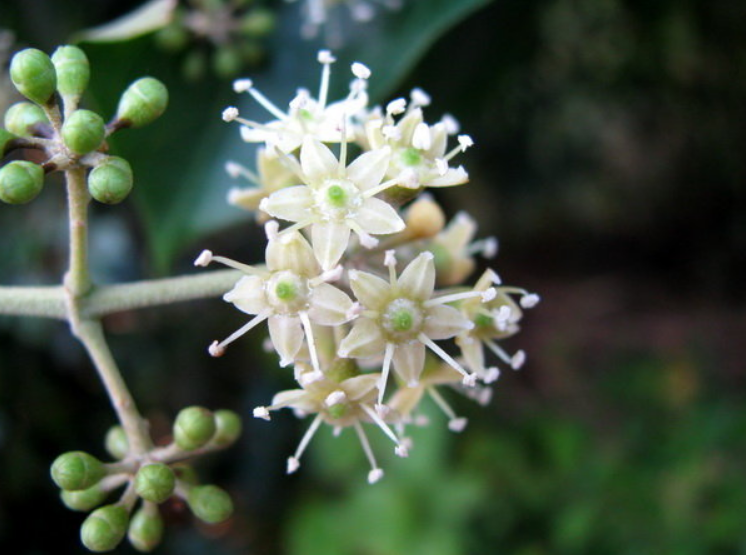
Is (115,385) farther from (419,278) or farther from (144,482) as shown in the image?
(419,278)

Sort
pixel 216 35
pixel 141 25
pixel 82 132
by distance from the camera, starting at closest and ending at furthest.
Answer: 1. pixel 82 132
2. pixel 141 25
3. pixel 216 35

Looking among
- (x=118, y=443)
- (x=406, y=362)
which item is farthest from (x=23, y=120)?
(x=406, y=362)

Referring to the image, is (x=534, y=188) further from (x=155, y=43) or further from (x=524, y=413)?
(x=155, y=43)

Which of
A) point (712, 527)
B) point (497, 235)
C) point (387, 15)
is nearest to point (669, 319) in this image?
point (497, 235)

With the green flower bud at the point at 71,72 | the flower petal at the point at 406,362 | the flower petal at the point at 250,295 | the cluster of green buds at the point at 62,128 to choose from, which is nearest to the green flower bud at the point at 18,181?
the cluster of green buds at the point at 62,128

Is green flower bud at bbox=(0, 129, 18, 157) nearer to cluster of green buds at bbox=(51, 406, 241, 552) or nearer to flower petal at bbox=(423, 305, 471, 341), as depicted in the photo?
cluster of green buds at bbox=(51, 406, 241, 552)

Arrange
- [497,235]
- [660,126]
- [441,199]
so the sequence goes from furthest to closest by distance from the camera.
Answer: [497,235]
[660,126]
[441,199]
